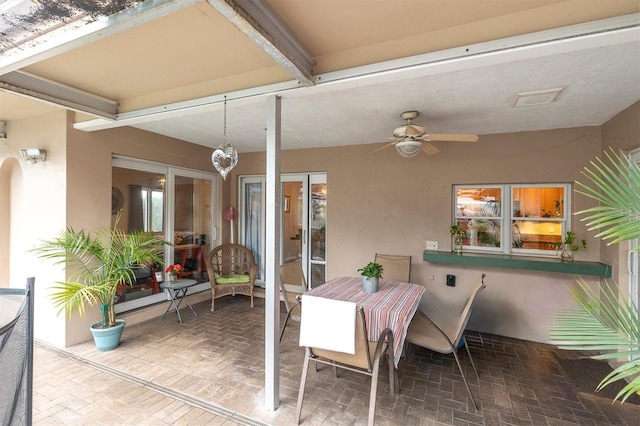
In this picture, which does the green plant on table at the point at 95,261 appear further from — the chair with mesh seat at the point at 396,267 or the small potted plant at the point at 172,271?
the chair with mesh seat at the point at 396,267

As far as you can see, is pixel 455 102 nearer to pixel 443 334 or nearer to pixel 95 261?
pixel 443 334

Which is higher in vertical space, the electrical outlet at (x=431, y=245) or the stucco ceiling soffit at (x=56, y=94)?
the stucco ceiling soffit at (x=56, y=94)

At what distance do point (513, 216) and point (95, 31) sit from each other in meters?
4.60

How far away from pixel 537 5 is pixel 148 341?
459 cm

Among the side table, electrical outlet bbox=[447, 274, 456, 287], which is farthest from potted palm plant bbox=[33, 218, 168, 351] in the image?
electrical outlet bbox=[447, 274, 456, 287]

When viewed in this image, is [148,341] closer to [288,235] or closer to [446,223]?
[288,235]

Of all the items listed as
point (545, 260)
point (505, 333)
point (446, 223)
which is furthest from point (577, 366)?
point (446, 223)

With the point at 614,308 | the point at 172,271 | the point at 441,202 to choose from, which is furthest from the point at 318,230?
the point at 614,308

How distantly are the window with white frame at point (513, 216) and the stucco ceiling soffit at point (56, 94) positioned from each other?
438cm

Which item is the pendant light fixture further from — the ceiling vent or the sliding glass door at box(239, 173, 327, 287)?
the ceiling vent

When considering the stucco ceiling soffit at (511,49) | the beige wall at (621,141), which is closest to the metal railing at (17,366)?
the stucco ceiling soffit at (511,49)

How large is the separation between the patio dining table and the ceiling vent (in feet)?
6.75

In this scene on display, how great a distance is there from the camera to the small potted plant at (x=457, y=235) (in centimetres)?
396

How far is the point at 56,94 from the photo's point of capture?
2.64 metres
